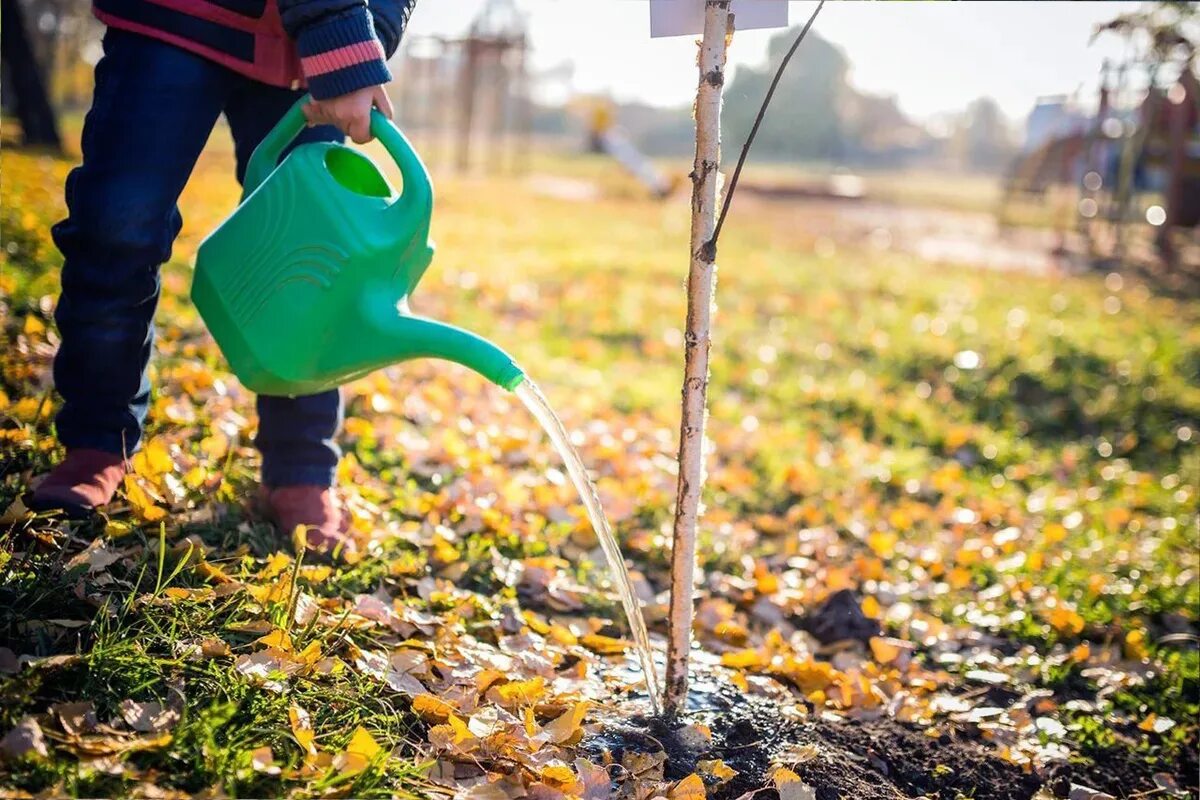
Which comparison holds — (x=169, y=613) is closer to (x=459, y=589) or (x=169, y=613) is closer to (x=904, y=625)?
(x=459, y=589)

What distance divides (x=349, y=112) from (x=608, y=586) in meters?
1.25

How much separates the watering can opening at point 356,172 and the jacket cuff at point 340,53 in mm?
→ 112

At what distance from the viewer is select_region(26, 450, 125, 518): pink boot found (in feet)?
5.84

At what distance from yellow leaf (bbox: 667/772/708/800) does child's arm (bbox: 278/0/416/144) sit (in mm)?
1190

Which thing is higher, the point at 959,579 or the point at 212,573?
the point at 212,573

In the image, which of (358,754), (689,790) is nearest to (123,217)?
(358,754)

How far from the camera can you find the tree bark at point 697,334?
1579mm

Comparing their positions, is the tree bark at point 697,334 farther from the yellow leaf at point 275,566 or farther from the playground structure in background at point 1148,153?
the playground structure in background at point 1148,153

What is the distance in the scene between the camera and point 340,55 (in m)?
1.66

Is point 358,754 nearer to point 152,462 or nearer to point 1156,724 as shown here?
point 152,462

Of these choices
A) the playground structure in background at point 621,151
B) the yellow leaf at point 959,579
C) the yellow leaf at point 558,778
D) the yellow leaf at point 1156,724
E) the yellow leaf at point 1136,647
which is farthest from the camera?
the playground structure in background at point 621,151

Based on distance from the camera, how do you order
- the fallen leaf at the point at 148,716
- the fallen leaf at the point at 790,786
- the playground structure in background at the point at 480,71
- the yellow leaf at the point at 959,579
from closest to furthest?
the fallen leaf at the point at 148,716, the fallen leaf at the point at 790,786, the yellow leaf at the point at 959,579, the playground structure in background at the point at 480,71

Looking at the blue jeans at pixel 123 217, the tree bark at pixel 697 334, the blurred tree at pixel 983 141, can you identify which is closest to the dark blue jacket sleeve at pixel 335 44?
the blue jeans at pixel 123 217

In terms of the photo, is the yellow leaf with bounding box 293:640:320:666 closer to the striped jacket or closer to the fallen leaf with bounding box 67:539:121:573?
the fallen leaf with bounding box 67:539:121:573
